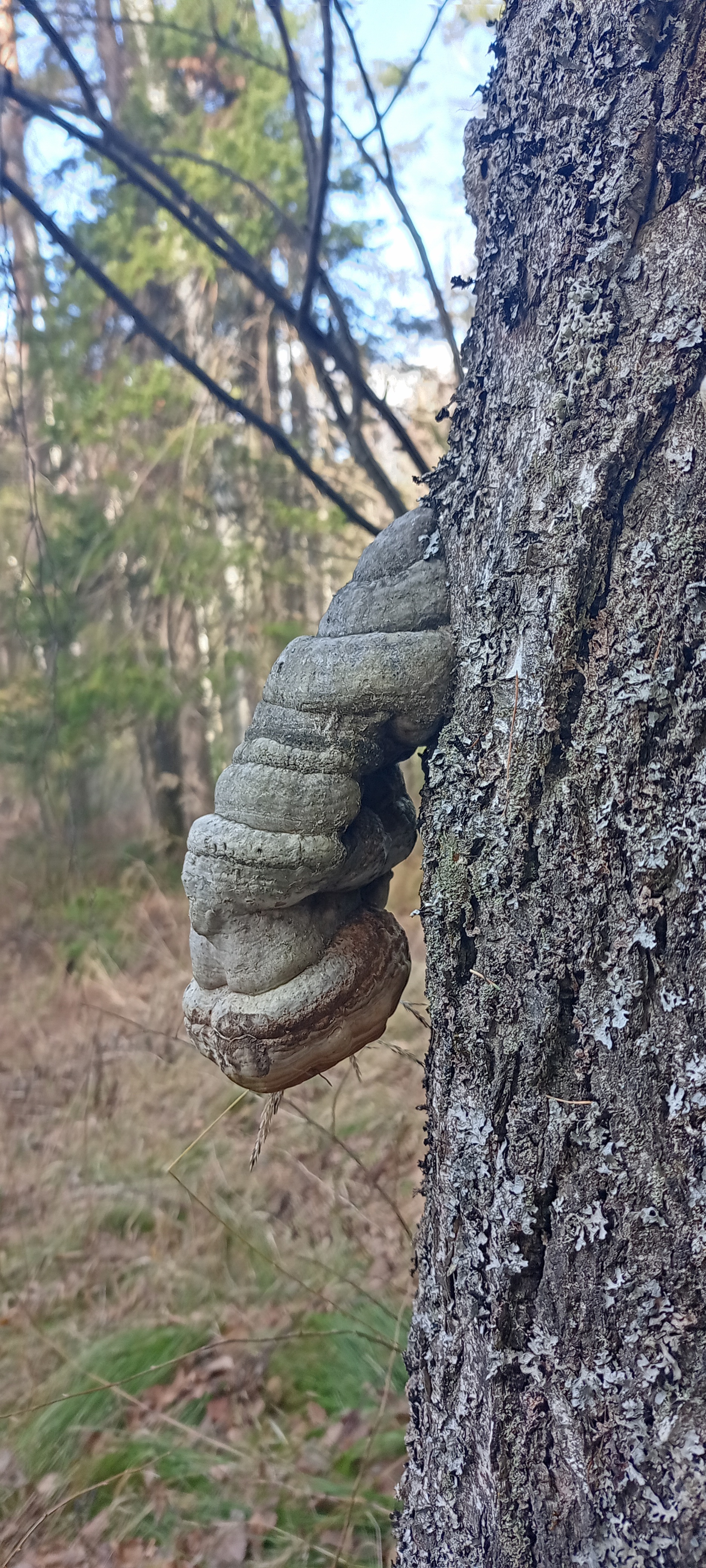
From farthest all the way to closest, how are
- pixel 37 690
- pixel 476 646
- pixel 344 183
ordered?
pixel 37 690 → pixel 344 183 → pixel 476 646

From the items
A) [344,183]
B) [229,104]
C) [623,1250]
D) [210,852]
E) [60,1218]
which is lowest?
[60,1218]

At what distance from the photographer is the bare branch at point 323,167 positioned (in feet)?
5.20

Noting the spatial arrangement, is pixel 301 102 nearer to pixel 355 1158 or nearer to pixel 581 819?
pixel 581 819

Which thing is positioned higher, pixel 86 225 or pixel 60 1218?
pixel 86 225

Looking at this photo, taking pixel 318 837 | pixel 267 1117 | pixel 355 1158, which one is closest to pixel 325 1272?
pixel 355 1158

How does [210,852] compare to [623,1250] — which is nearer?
[623,1250]

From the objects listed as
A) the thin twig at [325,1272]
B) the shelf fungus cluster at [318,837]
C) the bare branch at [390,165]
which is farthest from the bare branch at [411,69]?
the thin twig at [325,1272]

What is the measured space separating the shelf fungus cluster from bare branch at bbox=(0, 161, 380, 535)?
1103 mm

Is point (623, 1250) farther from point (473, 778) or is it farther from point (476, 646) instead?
point (476, 646)

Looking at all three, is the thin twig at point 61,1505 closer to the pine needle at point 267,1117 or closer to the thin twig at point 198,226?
the pine needle at point 267,1117

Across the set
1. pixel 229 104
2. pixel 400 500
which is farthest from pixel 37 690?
pixel 229 104

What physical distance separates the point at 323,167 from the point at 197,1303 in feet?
10.1

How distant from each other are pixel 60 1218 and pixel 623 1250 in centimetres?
292

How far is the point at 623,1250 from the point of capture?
0.85 metres
